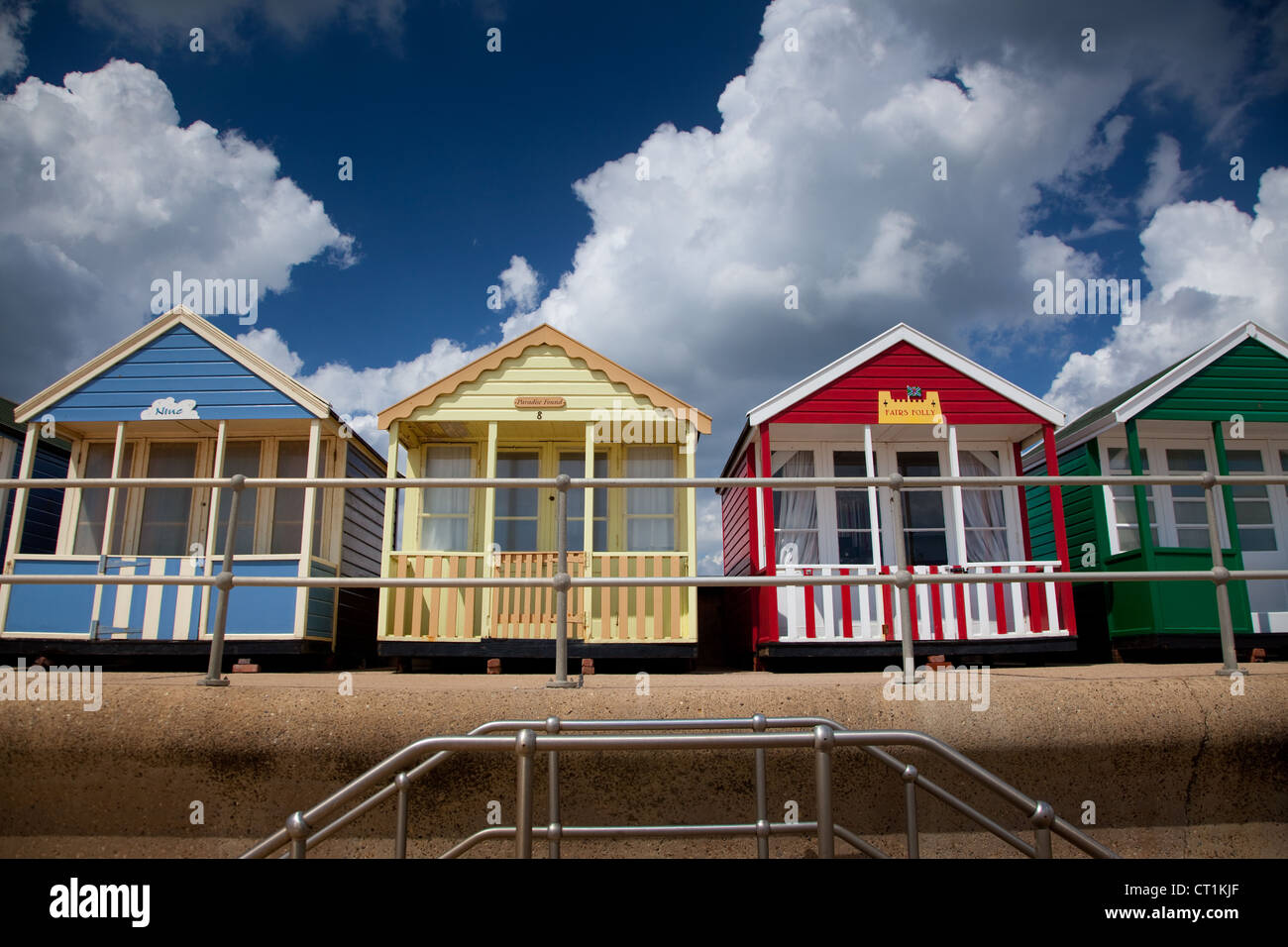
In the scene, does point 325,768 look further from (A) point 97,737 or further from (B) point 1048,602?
(B) point 1048,602

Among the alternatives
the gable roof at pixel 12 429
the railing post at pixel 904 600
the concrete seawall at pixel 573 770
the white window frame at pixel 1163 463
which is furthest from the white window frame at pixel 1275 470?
the gable roof at pixel 12 429

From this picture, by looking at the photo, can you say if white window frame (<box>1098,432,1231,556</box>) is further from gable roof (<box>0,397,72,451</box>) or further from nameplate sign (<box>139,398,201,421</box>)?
gable roof (<box>0,397,72,451</box>)

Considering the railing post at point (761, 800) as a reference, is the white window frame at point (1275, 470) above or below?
above

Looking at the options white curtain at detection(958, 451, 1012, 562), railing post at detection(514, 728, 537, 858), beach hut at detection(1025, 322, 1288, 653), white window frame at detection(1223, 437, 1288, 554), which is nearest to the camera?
railing post at detection(514, 728, 537, 858)

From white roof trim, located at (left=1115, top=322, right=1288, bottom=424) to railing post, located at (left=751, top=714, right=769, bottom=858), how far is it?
7710mm

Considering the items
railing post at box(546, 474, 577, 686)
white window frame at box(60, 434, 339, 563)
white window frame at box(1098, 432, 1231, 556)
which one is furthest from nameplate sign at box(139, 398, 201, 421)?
white window frame at box(1098, 432, 1231, 556)

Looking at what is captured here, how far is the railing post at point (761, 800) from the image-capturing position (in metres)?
2.98

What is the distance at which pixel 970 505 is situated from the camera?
9.70 m

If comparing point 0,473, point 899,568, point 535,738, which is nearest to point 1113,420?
point 899,568

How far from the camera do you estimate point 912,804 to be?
3148 mm

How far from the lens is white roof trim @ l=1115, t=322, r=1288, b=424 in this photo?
8.98 meters

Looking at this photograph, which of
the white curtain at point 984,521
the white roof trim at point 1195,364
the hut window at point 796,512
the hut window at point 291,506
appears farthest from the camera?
the hut window at point 291,506

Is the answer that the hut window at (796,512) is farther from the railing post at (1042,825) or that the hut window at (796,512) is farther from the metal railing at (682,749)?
the railing post at (1042,825)

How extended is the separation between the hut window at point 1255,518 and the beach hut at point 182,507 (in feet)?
36.0
